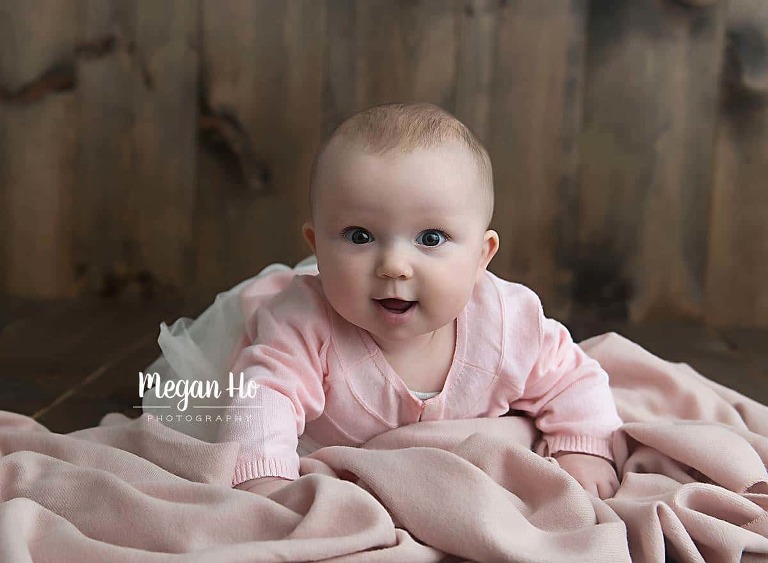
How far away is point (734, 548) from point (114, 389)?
102 centimetres

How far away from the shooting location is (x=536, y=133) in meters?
2.35

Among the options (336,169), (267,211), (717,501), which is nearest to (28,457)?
(336,169)

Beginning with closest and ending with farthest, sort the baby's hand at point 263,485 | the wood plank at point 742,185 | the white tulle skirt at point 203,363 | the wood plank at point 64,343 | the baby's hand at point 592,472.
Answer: the baby's hand at point 263,485, the baby's hand at point 592,472, the white tulle skirt at point 203,363, the wood plank at point 64,343, the wood plank at point 742,185

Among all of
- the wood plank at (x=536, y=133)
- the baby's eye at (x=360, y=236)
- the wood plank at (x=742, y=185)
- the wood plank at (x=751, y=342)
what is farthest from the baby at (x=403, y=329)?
the wood plank at (x=742, y=185)

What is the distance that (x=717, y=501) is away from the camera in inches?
44.0

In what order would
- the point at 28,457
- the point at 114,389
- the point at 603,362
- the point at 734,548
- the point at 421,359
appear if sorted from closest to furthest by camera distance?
the point at 734,548
the point at 28,457
the point at 421,359
the point at 603,362
the point at 114,389

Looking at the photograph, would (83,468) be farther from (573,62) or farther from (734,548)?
(573,62)

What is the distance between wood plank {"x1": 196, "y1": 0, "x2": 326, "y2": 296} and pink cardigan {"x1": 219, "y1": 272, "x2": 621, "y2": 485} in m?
1.04

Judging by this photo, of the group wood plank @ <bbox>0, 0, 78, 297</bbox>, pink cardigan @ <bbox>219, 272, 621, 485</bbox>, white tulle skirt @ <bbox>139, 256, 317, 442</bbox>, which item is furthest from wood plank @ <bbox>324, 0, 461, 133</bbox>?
pink cardigan @ <bbox>219, 272, 621, 485</bbox>

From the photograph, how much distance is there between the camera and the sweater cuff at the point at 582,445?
4.25 feet

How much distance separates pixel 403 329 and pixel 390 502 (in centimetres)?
23

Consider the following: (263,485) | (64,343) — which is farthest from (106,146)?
(263,485)

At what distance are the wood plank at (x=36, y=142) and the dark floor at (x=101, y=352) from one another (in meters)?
0.11

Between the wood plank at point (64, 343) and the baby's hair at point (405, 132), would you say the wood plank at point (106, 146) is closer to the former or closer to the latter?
the wood plank at point (64, 343)
